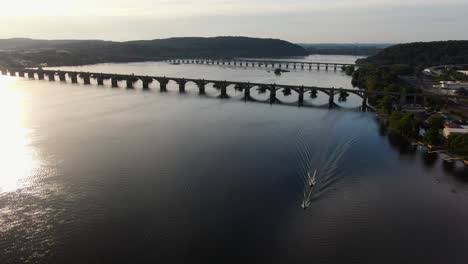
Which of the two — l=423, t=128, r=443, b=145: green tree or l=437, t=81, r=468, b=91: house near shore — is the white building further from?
l=423, t=128, r=443, b=145: green tree

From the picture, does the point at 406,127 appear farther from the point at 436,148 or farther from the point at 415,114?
the point at 415,114

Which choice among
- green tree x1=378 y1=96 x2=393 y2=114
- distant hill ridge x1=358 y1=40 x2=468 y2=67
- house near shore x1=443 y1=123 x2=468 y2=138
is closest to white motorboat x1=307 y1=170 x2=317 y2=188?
house near shore x1=443 y1=123 x2=468 y2=138

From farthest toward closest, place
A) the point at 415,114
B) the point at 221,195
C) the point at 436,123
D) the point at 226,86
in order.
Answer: the point at 226,86 → the point at 415,114 → the point at 436,123 → the point at 221,195

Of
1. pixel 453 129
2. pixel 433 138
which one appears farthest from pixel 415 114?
pixel 433 138

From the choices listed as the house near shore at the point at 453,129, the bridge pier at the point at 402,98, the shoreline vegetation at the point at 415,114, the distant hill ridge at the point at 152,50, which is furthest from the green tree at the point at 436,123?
the distant hill ridge at the point at 152,50

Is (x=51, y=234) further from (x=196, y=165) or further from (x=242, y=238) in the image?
(x=196, y=165)

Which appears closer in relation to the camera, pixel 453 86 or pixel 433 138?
pixel 433 138

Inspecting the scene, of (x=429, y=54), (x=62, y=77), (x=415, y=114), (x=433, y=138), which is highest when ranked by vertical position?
(x=429, y=54)
